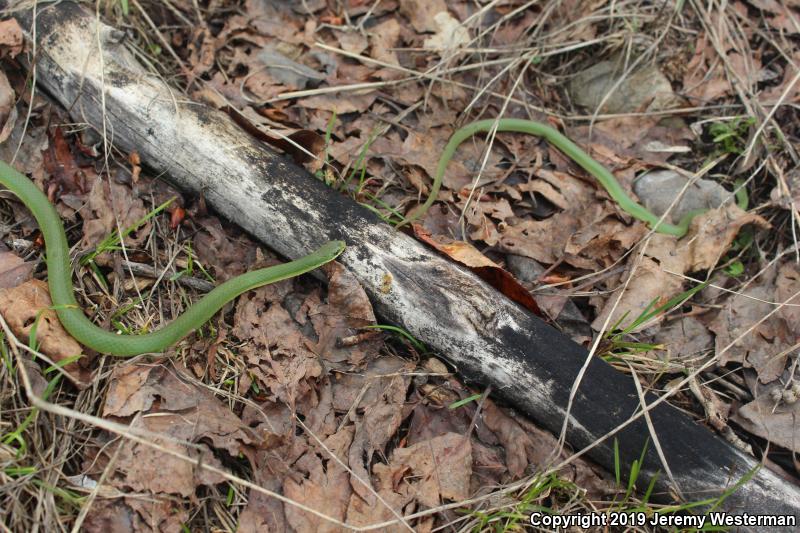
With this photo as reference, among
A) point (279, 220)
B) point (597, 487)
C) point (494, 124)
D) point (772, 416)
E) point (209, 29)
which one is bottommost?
point (597, 487)

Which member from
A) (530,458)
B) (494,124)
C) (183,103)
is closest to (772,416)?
(530,458)

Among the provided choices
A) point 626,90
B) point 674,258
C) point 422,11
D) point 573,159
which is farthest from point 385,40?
point 674,258

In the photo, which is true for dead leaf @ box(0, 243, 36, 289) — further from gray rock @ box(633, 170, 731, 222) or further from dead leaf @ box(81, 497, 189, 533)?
gray rock @ box(633, 170, 731, 222)

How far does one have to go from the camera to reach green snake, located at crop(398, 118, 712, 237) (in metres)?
4.48

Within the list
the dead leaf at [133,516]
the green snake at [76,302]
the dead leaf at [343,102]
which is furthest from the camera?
the dead leaf at [343,102]

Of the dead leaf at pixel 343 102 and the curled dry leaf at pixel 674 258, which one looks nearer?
the curled dry leaf at pixel 674 258

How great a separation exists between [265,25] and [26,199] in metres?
2.49

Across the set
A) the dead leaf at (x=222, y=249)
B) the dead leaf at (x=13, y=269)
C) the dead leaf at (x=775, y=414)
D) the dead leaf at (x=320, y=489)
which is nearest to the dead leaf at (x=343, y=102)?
the dead leaf at (x=222, y=249)

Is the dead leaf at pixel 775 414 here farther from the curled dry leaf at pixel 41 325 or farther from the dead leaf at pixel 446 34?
the curled dry leaf at pixel 41 325

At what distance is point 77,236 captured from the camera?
3.83 meters

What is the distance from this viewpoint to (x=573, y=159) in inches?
195

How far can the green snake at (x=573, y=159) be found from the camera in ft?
14.7

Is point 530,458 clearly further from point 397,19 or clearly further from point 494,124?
point 397,19

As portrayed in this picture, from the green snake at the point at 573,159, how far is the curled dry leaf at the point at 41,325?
7.90ft
